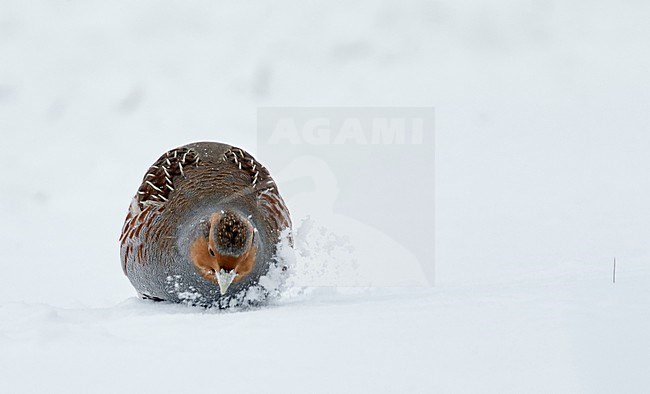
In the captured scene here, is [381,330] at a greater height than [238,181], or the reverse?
[238,181]

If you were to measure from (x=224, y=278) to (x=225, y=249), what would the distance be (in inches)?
3.8

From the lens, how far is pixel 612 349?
142cm

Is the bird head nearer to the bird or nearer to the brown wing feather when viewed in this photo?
the bird

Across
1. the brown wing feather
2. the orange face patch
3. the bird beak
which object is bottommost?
the bird beak

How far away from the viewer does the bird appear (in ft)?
7.60

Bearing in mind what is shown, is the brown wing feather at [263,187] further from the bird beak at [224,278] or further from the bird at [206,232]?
the bird beak at [224,278]

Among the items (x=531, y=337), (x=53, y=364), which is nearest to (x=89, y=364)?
(x=53, y=364)

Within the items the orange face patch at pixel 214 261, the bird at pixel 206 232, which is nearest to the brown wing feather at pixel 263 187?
the bird at pixel 206 232

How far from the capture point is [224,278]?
230 cm

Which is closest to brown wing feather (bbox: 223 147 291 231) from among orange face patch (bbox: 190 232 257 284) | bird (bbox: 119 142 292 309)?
bird (bbox: 119 142 292 309)

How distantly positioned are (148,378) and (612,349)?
901 mm

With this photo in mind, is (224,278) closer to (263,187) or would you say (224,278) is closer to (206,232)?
(206,232)

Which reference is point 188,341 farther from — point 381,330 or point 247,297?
point 247,297

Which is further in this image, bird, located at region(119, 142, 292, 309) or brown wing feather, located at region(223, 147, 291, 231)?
brown wing feather, located at region(223, 147, 291, 231)
